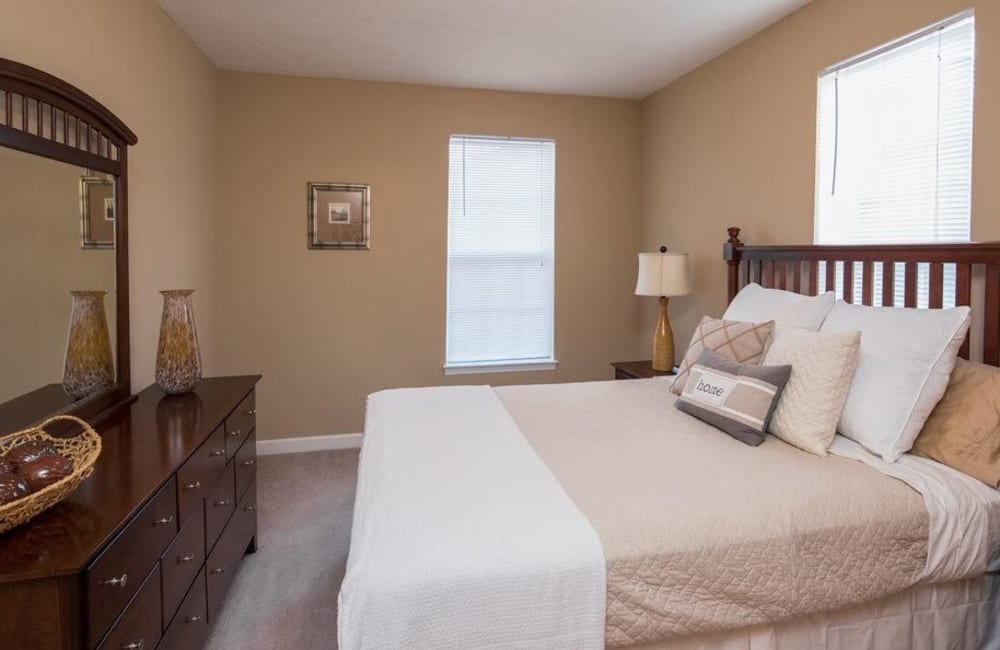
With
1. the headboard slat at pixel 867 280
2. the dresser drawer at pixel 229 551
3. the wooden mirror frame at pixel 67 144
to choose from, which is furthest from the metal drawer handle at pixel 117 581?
the headboard slat at pixel 867 280

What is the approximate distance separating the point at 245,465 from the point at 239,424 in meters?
0.23

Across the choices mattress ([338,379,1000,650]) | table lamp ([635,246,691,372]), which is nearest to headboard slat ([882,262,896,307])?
mattress ([338,379,1000,650])

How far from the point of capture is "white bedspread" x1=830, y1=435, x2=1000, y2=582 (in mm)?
1573

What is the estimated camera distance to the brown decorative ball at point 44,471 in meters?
1.22

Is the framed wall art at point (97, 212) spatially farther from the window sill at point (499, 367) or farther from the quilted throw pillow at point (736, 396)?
the window sill at point (499, 367)

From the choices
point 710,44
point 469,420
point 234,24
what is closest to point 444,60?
point 234,24

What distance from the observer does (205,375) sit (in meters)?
3.69

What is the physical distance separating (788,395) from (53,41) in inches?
108

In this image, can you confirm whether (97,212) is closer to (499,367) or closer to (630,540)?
(630,540)

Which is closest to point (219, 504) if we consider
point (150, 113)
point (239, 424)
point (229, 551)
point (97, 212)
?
point (229, 551)

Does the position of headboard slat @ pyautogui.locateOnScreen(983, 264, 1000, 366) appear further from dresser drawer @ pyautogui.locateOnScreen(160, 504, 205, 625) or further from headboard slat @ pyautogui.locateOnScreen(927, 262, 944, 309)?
dresser drawer @ pyautogui.locateOnScreen(160, 504, 205, 625)

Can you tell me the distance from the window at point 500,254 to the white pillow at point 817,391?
243 centimetres

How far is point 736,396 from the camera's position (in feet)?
6.80

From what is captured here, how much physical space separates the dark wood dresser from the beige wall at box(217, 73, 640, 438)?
1.44 m
